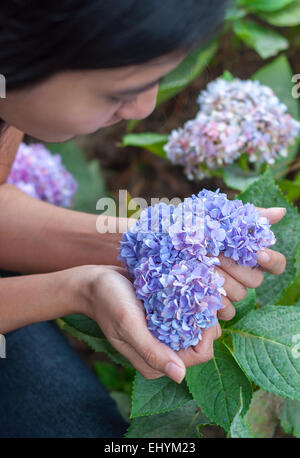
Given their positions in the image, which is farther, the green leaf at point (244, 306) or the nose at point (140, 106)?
the green leaf at point (244, 306)

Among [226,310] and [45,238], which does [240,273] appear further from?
[45,238]

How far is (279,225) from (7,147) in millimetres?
541

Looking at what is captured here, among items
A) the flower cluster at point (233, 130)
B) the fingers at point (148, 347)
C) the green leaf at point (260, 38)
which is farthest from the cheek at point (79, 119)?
the green leaf at point (260, 38)

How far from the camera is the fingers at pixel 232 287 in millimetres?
751

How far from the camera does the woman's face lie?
59 centimetres

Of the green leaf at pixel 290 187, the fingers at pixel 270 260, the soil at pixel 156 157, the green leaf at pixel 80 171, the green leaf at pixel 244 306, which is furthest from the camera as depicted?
the soil at pixel 156 157

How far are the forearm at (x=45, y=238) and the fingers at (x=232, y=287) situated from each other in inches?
10.7

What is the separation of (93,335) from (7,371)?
0.69ft

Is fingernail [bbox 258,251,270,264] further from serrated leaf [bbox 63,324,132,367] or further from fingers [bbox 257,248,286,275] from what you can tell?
serrated leaf [bbox 63,324,132,367]

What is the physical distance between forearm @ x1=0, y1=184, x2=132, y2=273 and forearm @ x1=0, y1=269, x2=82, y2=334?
188 millimetres

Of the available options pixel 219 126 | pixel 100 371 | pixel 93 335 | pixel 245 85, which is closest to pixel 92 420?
pixel 93 335

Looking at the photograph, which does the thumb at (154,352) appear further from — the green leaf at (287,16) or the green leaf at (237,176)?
the green leaf at (287,16)

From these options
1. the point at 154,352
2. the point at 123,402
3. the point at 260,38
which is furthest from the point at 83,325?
the point at 260,38

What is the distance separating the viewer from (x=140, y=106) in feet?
2.21
